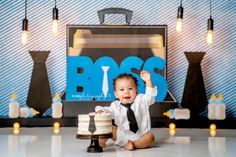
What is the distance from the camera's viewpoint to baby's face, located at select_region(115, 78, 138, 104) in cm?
250

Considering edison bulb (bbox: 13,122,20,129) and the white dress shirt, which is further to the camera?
edison bulb (bbox: 13,122,20,129)

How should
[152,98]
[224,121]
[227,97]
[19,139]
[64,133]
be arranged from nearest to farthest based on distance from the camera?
[152,98] → [19,139] → [64,133] → [224,121] → [227,97]

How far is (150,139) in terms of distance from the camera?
2557 mm

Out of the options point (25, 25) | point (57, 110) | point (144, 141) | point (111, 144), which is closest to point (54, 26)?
point (25, 25)

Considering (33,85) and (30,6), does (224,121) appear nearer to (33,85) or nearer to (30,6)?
(33,85)

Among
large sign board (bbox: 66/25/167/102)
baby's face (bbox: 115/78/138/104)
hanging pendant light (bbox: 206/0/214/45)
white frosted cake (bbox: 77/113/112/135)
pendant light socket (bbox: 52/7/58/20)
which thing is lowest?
white frosted cake (bbox: 77/113/112/135)

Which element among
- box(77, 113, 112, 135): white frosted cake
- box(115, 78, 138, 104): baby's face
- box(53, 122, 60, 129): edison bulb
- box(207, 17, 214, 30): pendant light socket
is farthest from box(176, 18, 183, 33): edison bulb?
box(77, 113, 112, 135): white frosted cake

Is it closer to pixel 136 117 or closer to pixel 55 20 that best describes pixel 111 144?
pixel 136 117

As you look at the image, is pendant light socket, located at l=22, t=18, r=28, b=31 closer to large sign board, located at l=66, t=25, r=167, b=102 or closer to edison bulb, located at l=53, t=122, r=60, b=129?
large sign board, located at l=66, t=25, r=167, b=102

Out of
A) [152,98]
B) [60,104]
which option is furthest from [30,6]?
[152,98]

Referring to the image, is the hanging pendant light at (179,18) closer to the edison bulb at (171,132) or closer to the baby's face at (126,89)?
the edison bulb at (171,132)

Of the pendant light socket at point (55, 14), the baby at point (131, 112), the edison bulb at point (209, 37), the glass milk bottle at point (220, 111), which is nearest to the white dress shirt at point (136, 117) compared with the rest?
the baby at point (131, 112)

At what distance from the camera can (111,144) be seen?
2748 millimetres

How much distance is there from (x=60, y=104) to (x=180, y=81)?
1.16 meters
